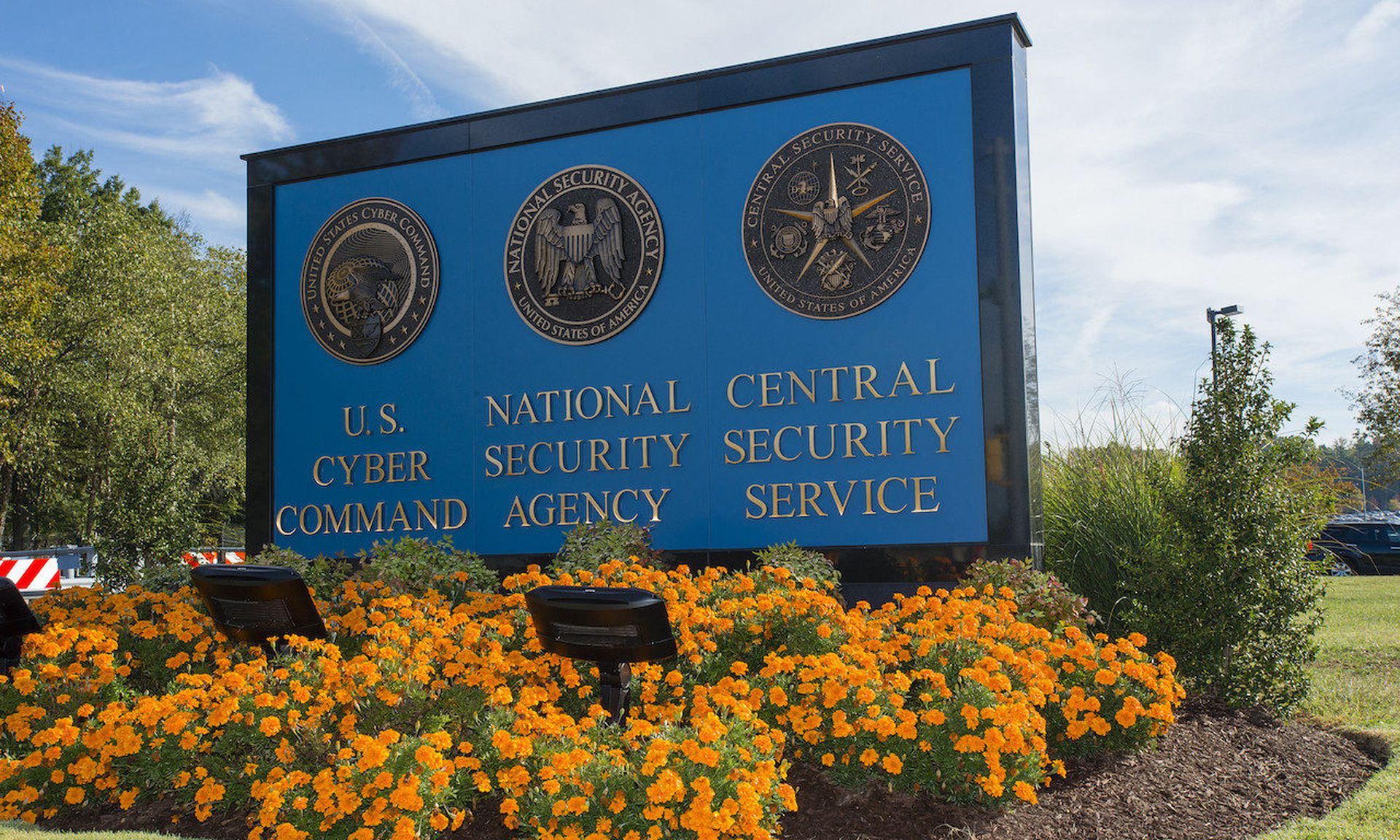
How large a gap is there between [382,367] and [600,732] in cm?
654

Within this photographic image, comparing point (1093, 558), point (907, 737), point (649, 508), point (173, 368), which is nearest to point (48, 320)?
point (173, 368)

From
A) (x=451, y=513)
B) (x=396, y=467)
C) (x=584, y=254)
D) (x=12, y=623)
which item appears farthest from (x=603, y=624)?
(x=396, y=467)

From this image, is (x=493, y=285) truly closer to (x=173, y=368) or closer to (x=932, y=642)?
(x=932, y=642)

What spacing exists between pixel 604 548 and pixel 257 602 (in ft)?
9.11

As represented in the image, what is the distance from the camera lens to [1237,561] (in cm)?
729

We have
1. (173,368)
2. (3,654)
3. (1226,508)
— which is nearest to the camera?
(3,654)

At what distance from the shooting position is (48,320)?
90.9 ft

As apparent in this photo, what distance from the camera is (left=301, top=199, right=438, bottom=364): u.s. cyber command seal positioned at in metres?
10.4

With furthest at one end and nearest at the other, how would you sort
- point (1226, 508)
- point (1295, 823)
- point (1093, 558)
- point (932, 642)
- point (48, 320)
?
point (48, 320) → point (1093, 558) → point (1226, 508) → point (932, 642) → point (1295, 823)

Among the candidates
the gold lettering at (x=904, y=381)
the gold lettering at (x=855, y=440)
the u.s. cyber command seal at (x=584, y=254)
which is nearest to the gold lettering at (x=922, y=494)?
the gold lettering at (x=855, y=440)

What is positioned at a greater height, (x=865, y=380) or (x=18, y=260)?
(x=18, y=260)

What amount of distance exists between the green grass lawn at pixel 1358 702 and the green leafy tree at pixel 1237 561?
566 millimetres

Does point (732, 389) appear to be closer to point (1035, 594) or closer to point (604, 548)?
point (604, 548)

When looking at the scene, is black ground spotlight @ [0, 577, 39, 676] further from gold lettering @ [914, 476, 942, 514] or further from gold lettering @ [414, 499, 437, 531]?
gold lettering @ [914, 476, 942, 514]
